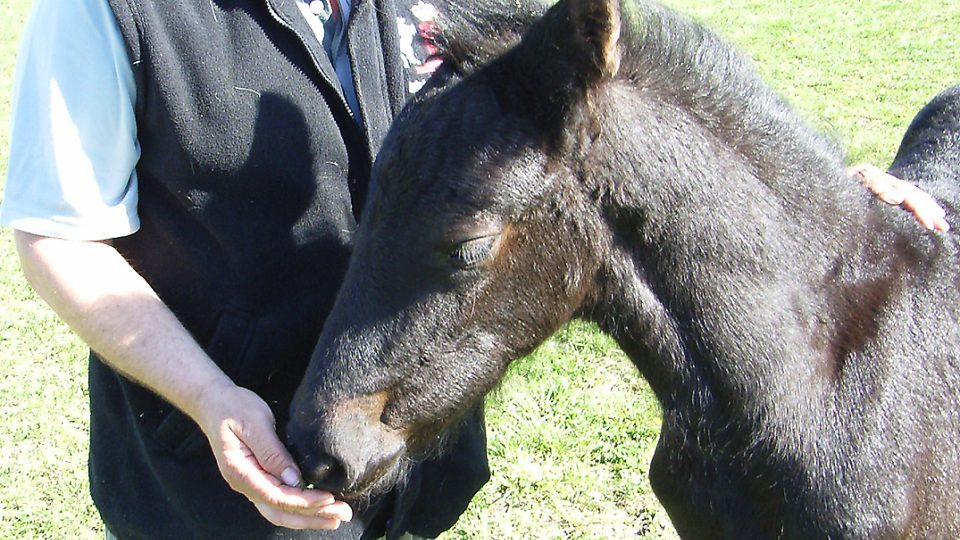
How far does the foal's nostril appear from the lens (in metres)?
1.89

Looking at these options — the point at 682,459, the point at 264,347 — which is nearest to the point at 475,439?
the point at 682,459

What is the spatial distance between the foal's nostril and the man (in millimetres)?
28

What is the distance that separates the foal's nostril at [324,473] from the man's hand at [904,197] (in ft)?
5.15

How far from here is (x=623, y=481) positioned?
13.9 ft

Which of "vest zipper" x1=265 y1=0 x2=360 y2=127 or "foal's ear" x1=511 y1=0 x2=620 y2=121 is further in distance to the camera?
"vest zipper" x1=265 y1=0 x2=360 y2=127

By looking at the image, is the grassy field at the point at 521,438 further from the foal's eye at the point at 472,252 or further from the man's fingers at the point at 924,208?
the foal's eye at the point at 472,252

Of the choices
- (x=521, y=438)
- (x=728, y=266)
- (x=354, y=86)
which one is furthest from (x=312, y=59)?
(x=521, y=438)

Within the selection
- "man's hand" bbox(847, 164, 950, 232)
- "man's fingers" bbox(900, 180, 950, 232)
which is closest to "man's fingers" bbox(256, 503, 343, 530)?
"man's hand" bbox(847, 164, 950, 232)

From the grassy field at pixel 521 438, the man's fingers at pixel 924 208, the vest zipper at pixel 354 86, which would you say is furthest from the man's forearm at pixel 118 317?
the man's fingers at pixel 924 208

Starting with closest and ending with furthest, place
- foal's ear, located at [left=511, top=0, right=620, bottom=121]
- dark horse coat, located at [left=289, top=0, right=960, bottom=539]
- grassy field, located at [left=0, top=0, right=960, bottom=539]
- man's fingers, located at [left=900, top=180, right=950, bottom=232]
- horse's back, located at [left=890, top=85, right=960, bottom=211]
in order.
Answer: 1. foal's ear, located at [left=511, top=0, right=620, bottom=121]
2. dark horse coat, located at [left=289, top=0, right=960, bottom=539]
3. man's fingers, located at [left=900, top=180, right=950, bottom=232]
4. horse's back, located at [left=890, top=85, right=960, bottom=211]
5. grassy field, located at [left=0, top=0, right=960, bottom=539]

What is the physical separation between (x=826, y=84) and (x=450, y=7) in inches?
324

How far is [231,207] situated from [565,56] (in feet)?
2.83

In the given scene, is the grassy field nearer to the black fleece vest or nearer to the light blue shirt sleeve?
the black fleece vest

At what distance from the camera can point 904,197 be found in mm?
2475
